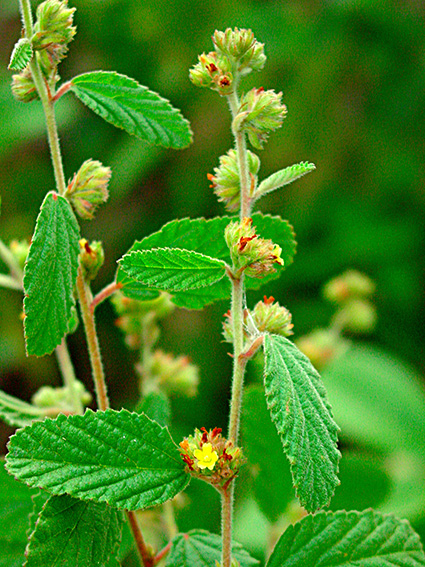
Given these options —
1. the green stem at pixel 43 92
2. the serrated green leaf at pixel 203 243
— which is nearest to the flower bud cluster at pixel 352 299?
the serrated green leaf at pixel 203 243

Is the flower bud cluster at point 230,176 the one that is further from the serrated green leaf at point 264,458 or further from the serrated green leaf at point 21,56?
the serrated green leaf at point 264,458

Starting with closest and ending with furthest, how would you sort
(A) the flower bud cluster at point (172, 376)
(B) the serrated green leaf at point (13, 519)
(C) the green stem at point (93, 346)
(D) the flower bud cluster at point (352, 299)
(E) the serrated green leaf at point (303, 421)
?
(E) the serrated green leaf at point (303, 421), (C) the green stem at point (93, 346), (B) the serrated green leaf at point (13, 519), (A) the flower bud cluster at point (172, 376), (D) the flower bud cluster at point (352, 299)

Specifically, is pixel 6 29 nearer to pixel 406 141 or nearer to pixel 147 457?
pixel 406 141

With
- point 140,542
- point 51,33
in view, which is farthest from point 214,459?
point 51,33

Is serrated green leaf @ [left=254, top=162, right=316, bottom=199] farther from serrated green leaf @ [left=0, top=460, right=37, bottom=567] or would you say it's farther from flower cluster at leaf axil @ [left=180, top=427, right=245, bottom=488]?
serrated green leaf @ [left=0, top=460, right=37, bottom=567]

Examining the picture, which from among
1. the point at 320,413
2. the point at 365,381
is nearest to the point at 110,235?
the point at 365,381
